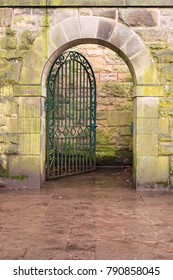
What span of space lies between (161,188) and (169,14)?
8.73 ft

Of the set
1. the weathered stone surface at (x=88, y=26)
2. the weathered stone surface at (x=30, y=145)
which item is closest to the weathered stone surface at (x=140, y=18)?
the weathered stone surface at (x=88, y=26)

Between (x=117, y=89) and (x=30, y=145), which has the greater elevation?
(x=117, y=89)

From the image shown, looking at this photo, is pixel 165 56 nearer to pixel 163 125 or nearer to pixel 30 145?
pixel 163 125

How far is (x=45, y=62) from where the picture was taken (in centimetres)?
627

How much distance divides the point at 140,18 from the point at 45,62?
1.60 metres

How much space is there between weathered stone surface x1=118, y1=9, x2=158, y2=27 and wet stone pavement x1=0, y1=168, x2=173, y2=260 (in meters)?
2.54

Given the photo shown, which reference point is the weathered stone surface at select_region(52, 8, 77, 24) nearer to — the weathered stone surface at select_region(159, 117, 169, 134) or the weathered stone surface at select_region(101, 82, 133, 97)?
the weathered stone surface at select_region(159, 117, 169, 134)

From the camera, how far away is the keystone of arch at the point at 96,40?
6184mm

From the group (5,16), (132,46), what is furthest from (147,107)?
(5,16)

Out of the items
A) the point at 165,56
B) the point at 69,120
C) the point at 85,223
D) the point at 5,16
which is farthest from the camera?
the point at 69,120

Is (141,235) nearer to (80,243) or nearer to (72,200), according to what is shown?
(80,243)

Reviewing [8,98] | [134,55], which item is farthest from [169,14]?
[8,98]

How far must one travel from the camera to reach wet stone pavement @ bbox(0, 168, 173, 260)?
3.29 meters

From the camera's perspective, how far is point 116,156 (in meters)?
9.24
